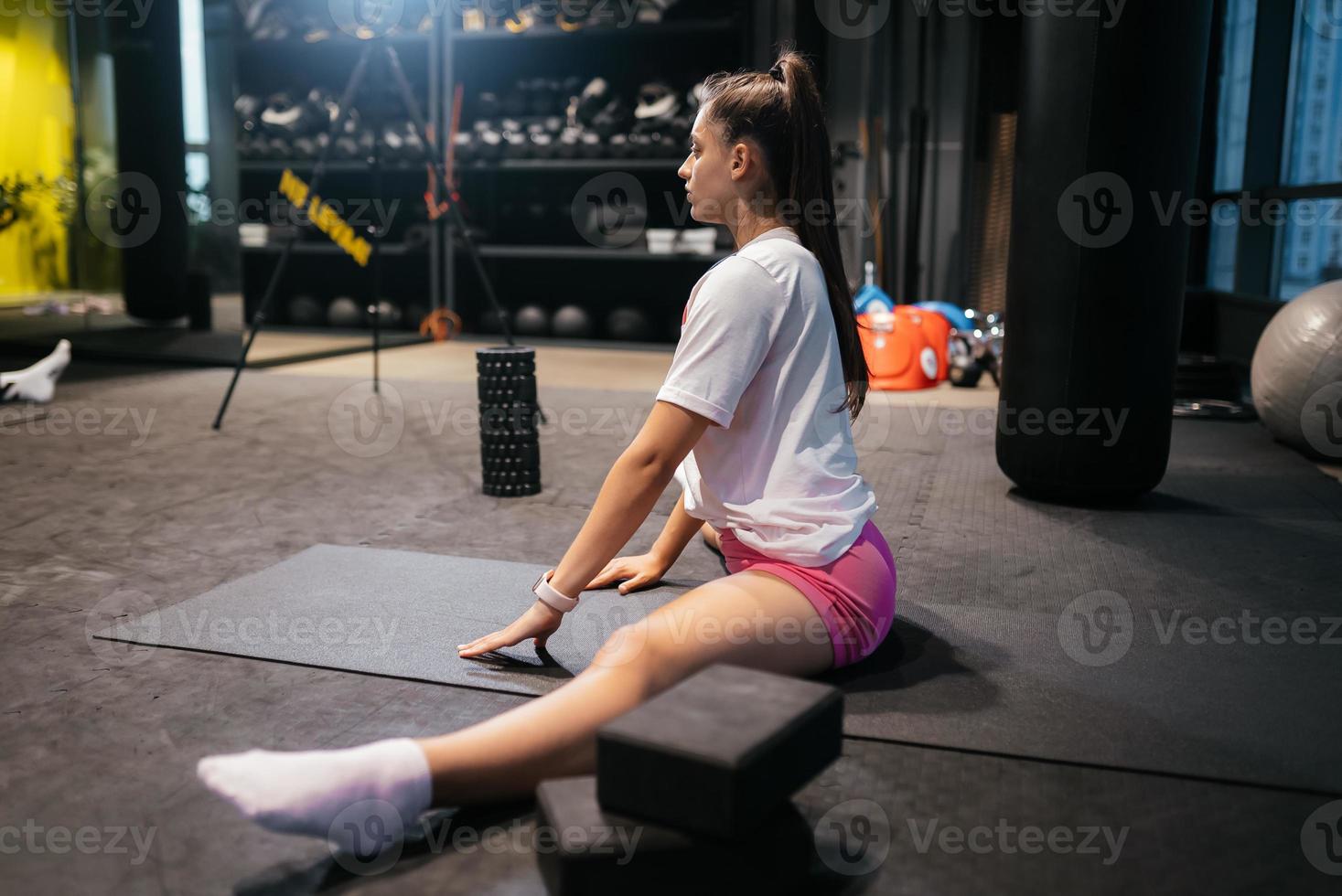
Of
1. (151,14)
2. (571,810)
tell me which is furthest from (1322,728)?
(151,14)

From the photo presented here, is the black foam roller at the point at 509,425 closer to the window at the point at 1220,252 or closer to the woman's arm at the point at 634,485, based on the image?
the woman's arm at the point at 634,485

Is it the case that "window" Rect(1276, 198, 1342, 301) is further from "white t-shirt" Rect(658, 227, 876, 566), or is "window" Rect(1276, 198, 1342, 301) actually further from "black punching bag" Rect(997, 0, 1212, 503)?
"white t-shirt" Rect(658, 227, 876, 566)

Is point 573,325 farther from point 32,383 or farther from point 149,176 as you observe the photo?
point 32,383

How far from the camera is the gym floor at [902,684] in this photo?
1.28m

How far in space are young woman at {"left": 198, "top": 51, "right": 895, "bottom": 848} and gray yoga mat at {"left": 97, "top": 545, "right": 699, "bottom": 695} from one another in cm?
15

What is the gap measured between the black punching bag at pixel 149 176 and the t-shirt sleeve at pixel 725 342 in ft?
17.5

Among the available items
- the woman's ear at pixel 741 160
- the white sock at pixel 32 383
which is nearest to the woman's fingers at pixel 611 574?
the woman's ear at pixel 741 160

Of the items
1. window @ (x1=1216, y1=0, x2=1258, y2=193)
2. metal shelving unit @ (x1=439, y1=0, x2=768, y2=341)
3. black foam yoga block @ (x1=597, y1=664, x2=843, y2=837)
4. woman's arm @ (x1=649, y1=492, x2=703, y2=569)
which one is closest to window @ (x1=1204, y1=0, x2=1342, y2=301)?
window @ (x1=1216, y1=0, x2=1258, y2=193)

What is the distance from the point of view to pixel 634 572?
7.14 feet

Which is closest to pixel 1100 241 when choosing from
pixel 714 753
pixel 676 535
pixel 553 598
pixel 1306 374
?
pixel 1306 374

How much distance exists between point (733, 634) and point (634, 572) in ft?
2.37

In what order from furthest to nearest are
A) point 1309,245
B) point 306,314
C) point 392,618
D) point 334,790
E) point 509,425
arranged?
point 306,314 < point 1309,245 < point 509,425 < point 392,618 < point 334,790

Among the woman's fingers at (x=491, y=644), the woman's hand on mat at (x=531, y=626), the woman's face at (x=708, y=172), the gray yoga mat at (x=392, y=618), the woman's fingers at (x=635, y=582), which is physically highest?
the woman's face at (x=708, y=172)

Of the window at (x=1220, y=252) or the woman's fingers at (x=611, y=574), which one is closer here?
the woman's fingers at (x=611, y=574)
